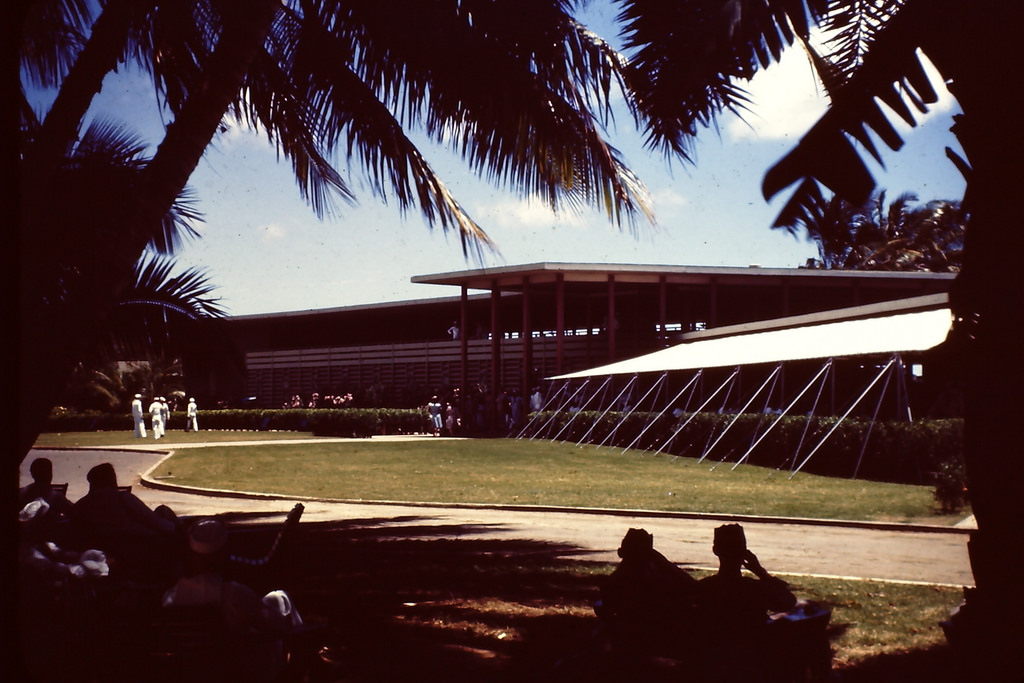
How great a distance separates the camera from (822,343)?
21672mm

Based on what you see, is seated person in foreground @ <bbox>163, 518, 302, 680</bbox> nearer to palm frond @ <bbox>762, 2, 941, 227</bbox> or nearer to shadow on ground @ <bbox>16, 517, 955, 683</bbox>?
shadow on ground @ <bbox>16, 517, 955, 683</bbox>

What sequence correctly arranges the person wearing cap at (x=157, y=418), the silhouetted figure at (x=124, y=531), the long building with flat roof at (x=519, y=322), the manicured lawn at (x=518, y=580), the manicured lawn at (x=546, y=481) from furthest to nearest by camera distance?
the long building with flat roof at (x=519, y=322)
the person wearing cap at (x=157, y=418)
the manicured lawn at (x=546, y=481)
the silhouetted figure at (x=124, y=531)
the manicured lawn at (x=518, y=580)

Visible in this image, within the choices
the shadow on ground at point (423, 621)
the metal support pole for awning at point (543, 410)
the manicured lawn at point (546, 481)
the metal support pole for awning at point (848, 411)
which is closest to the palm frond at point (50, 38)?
the shadow on ground at point (423, 621)

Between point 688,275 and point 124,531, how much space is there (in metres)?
34.6

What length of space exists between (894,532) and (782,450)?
9946 millimetres

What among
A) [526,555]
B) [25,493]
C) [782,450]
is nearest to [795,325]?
[782,450]

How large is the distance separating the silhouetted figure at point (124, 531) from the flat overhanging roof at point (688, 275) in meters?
30.2

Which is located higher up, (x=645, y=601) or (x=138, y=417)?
(x=645, y=601)

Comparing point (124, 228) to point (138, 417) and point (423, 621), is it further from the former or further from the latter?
point (138, 417)

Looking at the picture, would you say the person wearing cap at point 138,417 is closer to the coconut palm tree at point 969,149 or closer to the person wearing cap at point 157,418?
the person wearing cap at point 157,418

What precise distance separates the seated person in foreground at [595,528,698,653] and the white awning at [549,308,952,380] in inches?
422

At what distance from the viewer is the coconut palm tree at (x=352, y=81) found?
7.73m

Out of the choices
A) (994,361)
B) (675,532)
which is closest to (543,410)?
(675,532)

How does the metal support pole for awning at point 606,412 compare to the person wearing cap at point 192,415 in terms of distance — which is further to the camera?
the person wearing cap at point 192,415
